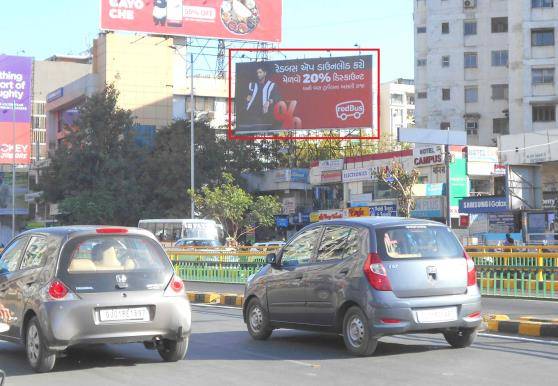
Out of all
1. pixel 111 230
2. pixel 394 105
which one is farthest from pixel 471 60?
pixel 111 230

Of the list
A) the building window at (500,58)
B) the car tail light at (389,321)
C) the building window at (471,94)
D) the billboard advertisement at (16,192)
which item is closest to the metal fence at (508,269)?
A: the car tail light at (389,321)

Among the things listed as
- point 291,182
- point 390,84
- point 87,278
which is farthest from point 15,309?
point 390,84

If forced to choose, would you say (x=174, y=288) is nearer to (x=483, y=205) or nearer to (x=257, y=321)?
(x=257, y=321)

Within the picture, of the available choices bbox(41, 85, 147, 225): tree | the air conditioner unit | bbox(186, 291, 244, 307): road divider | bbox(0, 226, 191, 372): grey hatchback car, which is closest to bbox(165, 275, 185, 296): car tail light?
bbox(0, 226, 191, 372): grey hatchback car

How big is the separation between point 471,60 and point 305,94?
20985mm

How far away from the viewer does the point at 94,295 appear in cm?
880

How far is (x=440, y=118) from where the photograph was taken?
6694cm

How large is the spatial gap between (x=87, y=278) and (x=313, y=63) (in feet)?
143

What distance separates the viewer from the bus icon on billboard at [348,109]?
165 feet

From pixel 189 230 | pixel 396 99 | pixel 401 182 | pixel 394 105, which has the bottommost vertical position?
pixel 189 230

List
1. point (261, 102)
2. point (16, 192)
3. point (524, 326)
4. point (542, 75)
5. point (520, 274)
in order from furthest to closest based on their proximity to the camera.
Answer: point (16, 192) < point (542, 75) < point (261, 102) < point (520, 274) < point (524, 326)

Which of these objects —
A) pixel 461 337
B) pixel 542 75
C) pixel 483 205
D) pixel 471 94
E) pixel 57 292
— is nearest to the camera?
pixel 57 292

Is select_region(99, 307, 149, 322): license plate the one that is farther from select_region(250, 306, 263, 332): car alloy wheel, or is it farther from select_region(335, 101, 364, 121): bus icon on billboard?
select_region(335, 101, 364, 121): bus icon on billboard

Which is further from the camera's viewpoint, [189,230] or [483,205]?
[189,230]
